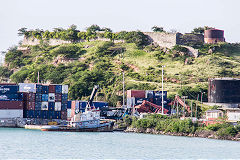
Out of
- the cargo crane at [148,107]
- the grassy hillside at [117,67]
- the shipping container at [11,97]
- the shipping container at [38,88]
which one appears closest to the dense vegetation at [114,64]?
the grassy hillside at [117,67]

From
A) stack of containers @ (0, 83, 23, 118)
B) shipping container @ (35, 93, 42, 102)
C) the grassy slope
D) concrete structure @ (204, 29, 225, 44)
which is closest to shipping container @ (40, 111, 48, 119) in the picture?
shipping container @ (35, 93, 42, 102)

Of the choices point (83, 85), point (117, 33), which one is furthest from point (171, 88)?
point (117, 33)

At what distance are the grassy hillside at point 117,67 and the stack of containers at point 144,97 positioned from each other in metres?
5.22

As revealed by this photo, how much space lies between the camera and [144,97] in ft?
309

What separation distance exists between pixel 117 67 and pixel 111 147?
55.9 metres

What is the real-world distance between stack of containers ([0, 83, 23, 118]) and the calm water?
47.3 feet

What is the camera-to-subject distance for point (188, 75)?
106375 mm

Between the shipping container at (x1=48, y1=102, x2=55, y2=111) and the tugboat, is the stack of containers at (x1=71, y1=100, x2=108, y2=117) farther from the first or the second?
the tugboat

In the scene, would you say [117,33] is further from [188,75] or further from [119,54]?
[188,75]

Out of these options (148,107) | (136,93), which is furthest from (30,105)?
(148,107)

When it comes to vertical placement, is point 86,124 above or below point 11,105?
Answer: below

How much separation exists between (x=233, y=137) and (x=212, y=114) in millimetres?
10557

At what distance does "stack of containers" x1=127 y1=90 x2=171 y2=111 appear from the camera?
307 feet

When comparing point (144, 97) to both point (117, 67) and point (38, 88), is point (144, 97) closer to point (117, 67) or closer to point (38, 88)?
point (38, 88)
